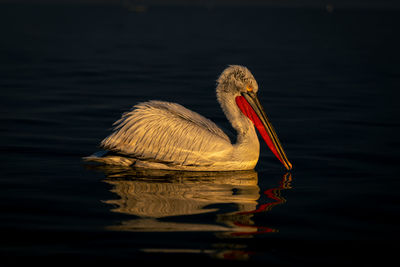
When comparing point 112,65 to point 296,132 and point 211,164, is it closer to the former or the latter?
point 296,132

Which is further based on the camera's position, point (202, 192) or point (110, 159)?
point (110, 159)

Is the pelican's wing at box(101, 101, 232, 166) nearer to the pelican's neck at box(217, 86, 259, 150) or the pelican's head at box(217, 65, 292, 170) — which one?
the pelican's neck at box(217, 86, 259, 150)

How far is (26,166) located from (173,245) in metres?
2.90

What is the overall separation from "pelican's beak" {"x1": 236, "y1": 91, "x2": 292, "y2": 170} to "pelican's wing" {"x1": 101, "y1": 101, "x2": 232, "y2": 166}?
19.8 inches

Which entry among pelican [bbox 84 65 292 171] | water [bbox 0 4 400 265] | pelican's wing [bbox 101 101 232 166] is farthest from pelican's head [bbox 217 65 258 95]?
water [bbox 0 4 400 265]

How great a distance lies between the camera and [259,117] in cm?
723

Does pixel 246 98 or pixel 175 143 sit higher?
pixel 246 98

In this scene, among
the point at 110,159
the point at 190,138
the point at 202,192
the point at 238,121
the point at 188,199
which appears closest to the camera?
the point at 188,199

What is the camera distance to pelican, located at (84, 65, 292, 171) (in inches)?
269

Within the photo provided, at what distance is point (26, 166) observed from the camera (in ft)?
23.1

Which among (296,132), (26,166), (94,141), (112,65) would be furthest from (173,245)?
(112,65)

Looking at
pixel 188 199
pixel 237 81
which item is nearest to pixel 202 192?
pixel 188 199

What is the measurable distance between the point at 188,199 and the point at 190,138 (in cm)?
102

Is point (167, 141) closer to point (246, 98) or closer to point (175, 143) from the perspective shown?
point (175, 143)
